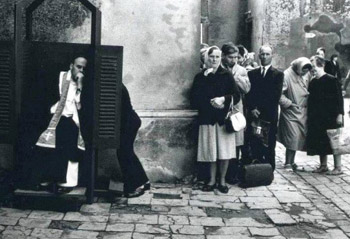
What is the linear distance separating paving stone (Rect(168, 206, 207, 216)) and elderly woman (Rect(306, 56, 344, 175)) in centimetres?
311

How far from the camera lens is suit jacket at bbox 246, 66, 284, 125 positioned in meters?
8.59

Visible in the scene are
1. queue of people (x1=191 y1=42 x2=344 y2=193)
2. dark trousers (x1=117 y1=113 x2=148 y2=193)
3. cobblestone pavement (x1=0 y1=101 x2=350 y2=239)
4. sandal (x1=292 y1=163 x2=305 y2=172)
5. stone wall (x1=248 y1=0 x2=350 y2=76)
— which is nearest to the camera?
cobblestone pavement (x1=0 y1=101 x2=350 y2=239)

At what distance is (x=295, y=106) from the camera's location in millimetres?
9266

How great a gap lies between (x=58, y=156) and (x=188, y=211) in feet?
5.18

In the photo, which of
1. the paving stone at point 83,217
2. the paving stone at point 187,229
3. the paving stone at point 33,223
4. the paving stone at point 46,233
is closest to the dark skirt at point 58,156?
the paving stone at point 83,217

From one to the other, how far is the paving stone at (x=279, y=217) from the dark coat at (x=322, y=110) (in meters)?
2.65

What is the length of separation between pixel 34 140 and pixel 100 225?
1351 mm

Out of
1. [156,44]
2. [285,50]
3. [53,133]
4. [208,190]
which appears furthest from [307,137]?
[285,50]

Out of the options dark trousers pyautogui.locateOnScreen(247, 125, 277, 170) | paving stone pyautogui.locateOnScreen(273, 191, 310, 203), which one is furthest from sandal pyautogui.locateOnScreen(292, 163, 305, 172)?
paving stone pyautogui.locateOnScreen(273, 191, 310, 203)

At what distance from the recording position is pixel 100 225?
6051mm

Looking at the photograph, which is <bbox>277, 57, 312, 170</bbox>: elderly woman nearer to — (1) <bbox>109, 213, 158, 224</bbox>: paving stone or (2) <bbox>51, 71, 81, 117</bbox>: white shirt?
(1) <bbox>109, 213, 158, 224</bbox>: paving stone

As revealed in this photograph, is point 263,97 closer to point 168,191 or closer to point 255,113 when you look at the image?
point 255,113

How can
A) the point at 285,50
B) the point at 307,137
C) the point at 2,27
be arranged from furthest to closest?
the point at 285,50 → the point at 307,137 → the point at 2,27

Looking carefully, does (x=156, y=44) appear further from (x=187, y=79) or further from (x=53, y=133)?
(x=53, y=133)
